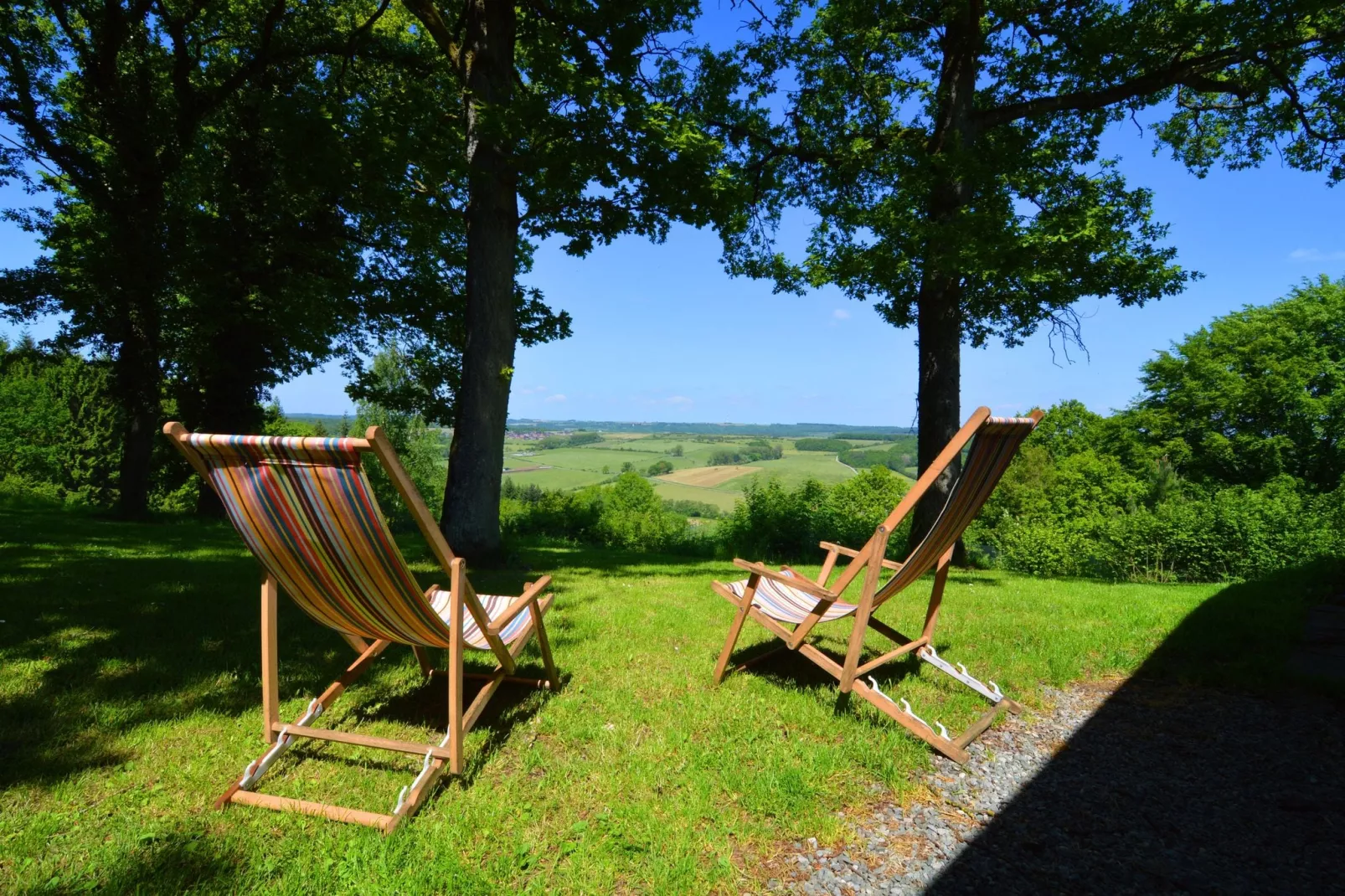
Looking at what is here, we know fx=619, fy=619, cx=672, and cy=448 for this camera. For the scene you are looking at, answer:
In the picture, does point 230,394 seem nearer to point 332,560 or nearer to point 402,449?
point 402,449

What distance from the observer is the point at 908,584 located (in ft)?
10.4

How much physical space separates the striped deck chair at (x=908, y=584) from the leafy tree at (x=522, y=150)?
4.42 metres

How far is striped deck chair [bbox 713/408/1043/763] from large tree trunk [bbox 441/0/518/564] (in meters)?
4.29

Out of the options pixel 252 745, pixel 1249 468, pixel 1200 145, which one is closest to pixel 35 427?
pixel 252 745

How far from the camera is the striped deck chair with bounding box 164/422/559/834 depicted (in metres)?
2.12

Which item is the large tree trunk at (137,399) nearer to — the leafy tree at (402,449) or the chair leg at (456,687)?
the leafy tree at (402,449)

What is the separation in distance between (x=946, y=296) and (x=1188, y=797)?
6868 millimetres

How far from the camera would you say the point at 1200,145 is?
→ 905 cm

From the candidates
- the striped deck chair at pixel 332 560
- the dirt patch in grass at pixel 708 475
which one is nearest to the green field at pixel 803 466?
the dirt patch in grass at pixel 708 475

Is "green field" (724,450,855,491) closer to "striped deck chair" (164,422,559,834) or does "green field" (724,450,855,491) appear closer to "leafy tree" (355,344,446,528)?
"leafy tree" (355,344,446,528)

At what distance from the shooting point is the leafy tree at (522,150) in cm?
656

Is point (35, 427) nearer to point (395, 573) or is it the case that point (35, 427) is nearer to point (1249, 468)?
point (395, 573)

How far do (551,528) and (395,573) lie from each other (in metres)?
15.2

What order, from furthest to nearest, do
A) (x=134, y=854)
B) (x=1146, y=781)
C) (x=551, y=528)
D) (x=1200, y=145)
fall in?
(x=551, y=528) → (x=1200, y=145) → (x=1146, y=781) → (x=134, y=854)
